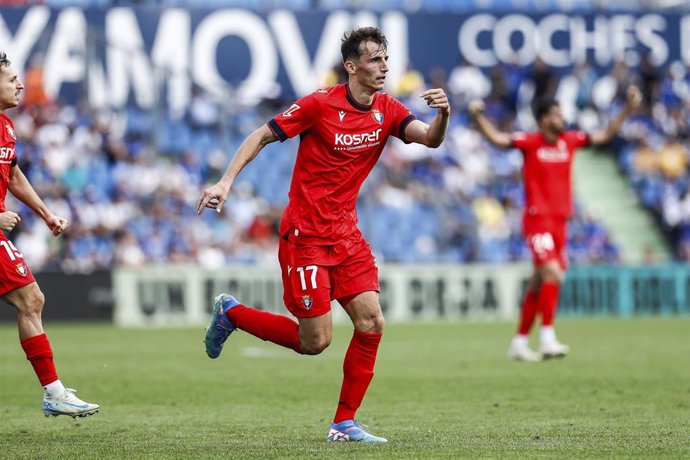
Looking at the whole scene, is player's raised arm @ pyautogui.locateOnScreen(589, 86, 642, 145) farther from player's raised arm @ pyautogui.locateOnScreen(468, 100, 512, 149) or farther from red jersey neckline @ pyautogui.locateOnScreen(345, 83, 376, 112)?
red jersey neckline @ pyautogui.locateOnScreen(345, 83, 376, 112)

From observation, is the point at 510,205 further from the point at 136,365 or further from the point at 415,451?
the point at 415,451

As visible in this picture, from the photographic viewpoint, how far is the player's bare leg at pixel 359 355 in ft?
26.8

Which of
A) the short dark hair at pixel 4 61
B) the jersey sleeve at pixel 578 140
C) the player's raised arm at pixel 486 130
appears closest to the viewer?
the short dark hair at pixel 4 61

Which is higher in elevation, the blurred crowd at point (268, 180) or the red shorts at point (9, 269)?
the blurred crowd at point (268, 180)

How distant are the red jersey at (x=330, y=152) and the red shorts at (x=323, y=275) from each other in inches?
3.1

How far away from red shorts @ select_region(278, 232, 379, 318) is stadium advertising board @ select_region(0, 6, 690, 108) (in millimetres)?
20584

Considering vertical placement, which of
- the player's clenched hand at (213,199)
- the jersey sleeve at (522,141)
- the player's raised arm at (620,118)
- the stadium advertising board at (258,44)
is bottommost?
the player's clenched hand at (213,199)

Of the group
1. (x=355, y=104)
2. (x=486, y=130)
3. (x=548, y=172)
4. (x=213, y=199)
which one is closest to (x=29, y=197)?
(x=213, y=199)

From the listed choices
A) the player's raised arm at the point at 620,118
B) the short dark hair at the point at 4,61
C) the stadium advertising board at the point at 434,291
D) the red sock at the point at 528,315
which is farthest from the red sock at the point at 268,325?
the stadium advertising board at the point at 434,291

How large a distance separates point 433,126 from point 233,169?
130 cm

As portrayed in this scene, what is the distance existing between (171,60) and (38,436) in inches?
912

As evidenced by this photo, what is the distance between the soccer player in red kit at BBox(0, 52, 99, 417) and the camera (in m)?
8.47

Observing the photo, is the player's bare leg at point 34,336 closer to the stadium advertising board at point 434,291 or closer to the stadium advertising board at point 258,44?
the stadium advertising board at point 434,291

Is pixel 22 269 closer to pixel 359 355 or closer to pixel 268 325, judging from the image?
pixel 268 325
